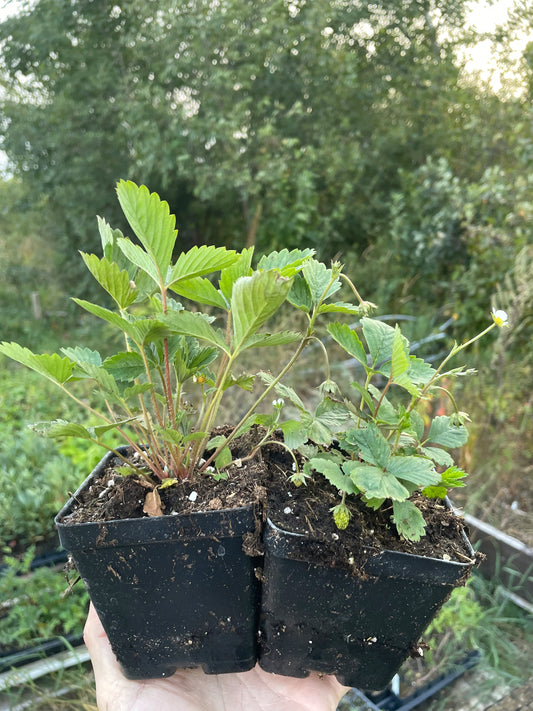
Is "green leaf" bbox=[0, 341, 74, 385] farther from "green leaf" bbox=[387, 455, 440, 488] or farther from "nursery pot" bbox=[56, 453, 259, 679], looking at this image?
"green leaf" bbox=[387, 455, 440, 488]

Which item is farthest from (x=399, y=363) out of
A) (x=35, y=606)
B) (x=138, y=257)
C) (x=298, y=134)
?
(x=298, y=134)

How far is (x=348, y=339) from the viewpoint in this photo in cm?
60

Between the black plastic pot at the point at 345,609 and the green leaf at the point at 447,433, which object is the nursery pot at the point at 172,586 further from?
the green leaf at the point at 447,433

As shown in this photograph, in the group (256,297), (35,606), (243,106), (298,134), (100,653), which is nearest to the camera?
(256,297)

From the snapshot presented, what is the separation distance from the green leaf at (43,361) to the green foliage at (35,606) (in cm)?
124

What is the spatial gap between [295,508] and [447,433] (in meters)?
0.22

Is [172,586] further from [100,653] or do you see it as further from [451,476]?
[451,476]

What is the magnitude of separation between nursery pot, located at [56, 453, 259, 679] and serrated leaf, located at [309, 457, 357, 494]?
97 millimetres

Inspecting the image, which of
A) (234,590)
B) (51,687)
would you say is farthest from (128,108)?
(234,590)

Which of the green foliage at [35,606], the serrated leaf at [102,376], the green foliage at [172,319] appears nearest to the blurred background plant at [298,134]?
the green foliage at [35,606]

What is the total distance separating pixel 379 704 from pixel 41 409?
2.20m

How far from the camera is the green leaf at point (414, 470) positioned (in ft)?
1.74

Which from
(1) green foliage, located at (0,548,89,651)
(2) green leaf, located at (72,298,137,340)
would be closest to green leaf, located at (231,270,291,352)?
(2) green leaf, located at (72,298,137,340)

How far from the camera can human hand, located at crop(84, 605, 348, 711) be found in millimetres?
706
